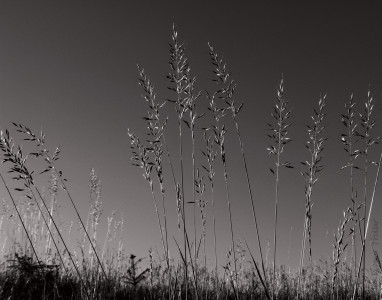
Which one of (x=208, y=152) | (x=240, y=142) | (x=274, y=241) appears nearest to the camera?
(x=274, y=241)

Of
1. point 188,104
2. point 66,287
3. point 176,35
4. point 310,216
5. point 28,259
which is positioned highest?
point 176,35

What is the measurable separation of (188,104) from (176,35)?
49cm

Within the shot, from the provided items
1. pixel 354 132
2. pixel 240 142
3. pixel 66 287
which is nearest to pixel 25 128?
pixel 240 142

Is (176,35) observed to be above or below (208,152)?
above

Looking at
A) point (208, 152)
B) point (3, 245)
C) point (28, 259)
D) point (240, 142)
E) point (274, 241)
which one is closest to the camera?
point (274, 241)

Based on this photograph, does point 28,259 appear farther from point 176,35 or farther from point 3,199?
point 3,199

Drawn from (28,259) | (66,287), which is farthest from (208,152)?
(66,287)

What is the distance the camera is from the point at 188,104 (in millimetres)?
2658

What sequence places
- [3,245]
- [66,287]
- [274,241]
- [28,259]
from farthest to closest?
[3,245]
[66,287]
[28,259]
[274,241]

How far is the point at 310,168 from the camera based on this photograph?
2.67 meters

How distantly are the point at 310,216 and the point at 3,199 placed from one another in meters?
8.95

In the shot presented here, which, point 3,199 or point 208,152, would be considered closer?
point 208,152

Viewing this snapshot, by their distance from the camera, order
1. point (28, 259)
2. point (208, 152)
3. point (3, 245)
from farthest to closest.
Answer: point (3, 245)
point (28, 259)
point (208, 152)

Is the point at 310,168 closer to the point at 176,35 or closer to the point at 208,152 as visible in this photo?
the point at 208,152
